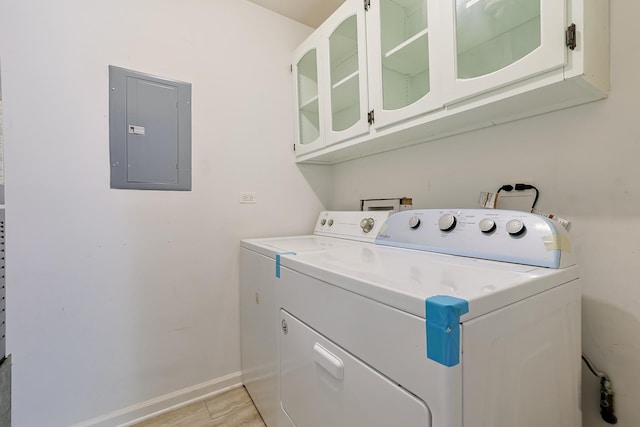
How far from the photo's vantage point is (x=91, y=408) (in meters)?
1.36

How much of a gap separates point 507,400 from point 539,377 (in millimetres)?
163

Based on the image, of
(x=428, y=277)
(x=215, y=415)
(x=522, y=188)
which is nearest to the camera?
(x=428, y=277)

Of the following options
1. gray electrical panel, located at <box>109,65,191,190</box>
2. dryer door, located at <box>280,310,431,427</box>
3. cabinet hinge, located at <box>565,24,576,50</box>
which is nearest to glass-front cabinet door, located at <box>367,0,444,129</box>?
cabinet hinge, located at <box>565,24,576,50</box>

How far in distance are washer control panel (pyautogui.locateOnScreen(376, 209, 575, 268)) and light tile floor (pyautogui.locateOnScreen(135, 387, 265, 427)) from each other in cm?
120

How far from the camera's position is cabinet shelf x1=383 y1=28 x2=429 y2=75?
1.12 m

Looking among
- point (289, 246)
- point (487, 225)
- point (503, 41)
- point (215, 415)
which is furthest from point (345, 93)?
point (215, 415)

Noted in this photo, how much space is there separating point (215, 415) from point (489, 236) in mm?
1604

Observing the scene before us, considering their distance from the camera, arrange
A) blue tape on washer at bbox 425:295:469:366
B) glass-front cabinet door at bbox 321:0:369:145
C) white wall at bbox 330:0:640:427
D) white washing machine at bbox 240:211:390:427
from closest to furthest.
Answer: blue tape on washer at bbox 425:295:469:366
white wall at bbox 330:0:640:427
white washing machine at bbox 240:211:390:427
glass-front cabinet door at bbox 321:0:369:145

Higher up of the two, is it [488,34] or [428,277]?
[488,34]

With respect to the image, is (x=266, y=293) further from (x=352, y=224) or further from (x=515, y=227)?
(x=515, y=227)

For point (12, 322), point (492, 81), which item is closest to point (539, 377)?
point (492, 81)

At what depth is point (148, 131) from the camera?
146cm

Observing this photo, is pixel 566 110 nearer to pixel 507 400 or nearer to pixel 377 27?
pixel 377 27

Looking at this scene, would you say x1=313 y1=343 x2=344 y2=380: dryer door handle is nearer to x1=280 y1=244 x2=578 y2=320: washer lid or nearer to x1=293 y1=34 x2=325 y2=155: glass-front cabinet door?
x1=280 y1=244 x2=578 y2=320: washer lid
